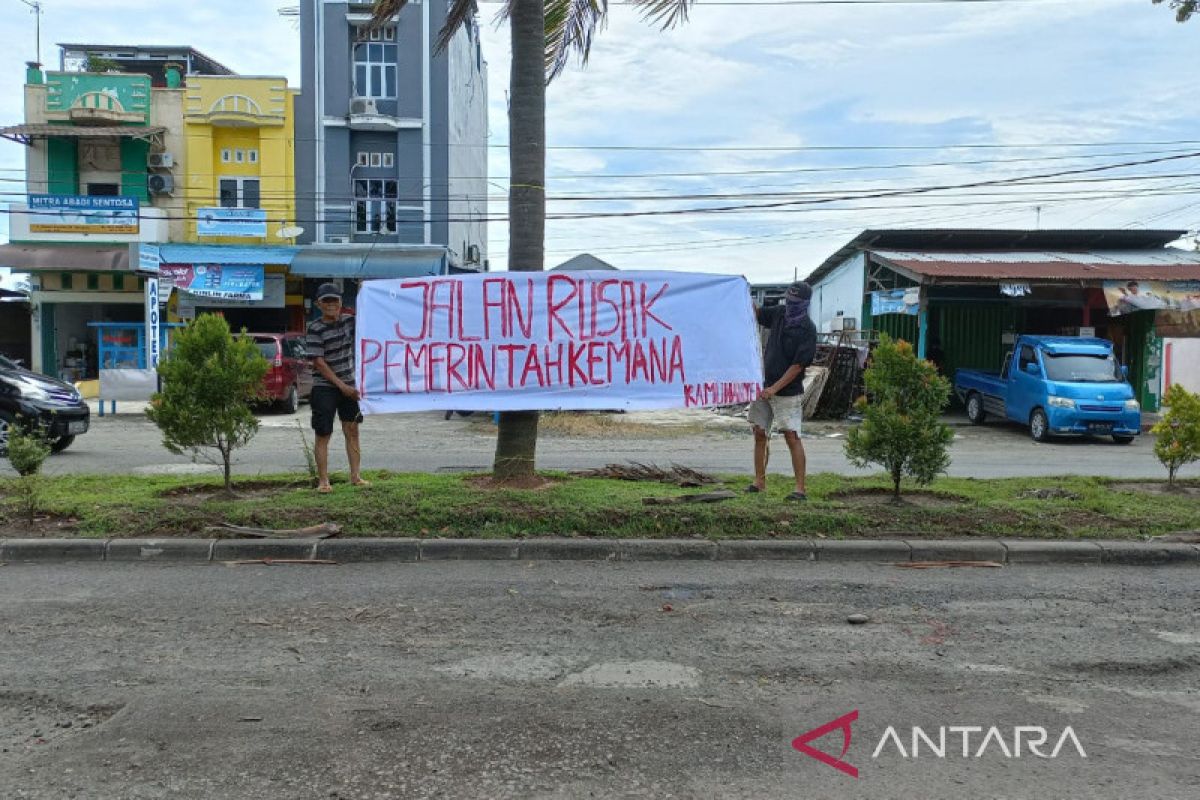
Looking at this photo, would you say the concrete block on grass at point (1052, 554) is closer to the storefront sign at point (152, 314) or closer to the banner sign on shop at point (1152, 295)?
the banner sign on shop at point (1152, 295)

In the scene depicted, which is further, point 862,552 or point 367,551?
point 862,552

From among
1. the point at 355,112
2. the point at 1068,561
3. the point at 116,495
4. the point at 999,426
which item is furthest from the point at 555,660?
the point at 355,112

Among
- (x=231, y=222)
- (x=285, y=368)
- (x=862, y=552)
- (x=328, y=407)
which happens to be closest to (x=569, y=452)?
(x=328, y=407)

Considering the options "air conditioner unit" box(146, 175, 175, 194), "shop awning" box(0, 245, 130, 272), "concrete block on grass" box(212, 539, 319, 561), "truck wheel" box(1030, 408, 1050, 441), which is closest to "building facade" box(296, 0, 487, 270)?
"air conditioner unit" box(146, 175, 175, 194)

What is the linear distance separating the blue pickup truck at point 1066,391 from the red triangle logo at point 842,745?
14.5 m

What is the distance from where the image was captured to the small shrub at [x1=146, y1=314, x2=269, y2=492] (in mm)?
7711

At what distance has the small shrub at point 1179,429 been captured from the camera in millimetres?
8922

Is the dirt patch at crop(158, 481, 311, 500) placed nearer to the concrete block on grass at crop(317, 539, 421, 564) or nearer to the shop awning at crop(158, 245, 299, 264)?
the concrete block on grass at crop(317, 539, 421, 564)

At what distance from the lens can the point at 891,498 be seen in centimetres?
833

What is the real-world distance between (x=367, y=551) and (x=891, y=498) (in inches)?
180

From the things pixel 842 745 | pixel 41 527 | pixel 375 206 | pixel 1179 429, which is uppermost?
pixel 375 206

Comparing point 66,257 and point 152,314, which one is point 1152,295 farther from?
point 66,257

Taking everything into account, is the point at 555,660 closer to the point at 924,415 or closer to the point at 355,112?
the point at 924,415

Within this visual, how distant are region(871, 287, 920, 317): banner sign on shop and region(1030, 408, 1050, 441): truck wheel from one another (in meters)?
4.00
